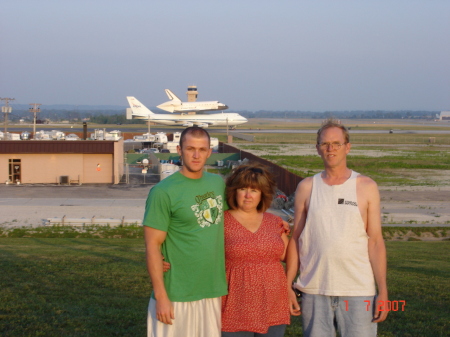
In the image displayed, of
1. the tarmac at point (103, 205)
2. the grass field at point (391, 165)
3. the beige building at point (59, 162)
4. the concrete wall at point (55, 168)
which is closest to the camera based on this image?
the tarmac at point (103, 205)

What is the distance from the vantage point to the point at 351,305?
3.69 meters

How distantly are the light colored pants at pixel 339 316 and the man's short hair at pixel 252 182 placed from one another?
31.1 inches

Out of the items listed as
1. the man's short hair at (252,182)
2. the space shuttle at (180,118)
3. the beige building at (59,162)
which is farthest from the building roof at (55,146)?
the space shuttle at (180,118)

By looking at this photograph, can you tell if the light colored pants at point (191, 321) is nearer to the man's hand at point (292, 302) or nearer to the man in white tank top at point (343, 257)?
the man's hand at point (292, 302)

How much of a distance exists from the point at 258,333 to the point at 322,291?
0.58m

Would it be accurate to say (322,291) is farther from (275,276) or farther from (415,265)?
(415,265)

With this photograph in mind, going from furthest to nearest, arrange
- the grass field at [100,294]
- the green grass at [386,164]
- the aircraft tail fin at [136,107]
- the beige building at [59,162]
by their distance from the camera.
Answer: the aircraft tail fin at [136,107] → the green grass at [386,164] → the beige building at [59,162] → the grass field at [100,294]

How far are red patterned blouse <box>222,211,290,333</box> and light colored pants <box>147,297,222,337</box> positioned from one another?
0.34ft

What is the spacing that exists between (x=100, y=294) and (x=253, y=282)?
382 centimetres

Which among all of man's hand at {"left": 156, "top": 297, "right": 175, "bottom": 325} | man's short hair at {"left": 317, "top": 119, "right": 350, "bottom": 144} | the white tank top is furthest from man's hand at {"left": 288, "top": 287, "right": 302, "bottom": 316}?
man's short hair at {"left": 317, "top": 119, "right": 350, "bottom": 144}

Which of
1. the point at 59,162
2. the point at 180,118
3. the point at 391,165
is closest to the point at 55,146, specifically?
the point at 59,162

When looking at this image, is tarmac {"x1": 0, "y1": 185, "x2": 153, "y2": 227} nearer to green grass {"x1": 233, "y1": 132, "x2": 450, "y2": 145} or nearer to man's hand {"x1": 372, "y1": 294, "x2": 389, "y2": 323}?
man's hand {"x1": 372, "y1": 294, "x2": 389, "y2": 323}

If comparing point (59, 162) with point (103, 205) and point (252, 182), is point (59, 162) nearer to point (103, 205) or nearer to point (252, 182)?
point (103, 205)

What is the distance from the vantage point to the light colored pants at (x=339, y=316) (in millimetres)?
3672
